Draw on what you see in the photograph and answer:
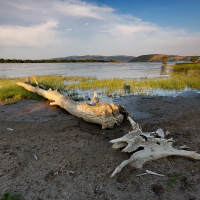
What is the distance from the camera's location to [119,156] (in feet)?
12.0

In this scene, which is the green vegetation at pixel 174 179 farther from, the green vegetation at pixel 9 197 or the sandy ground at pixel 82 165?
the green vegetation at pixel 9 197

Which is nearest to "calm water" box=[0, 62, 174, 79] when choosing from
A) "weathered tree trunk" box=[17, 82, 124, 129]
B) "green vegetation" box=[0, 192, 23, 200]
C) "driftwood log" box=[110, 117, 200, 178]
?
"weathered tree trunk" box=[17, 82, 124, 129]

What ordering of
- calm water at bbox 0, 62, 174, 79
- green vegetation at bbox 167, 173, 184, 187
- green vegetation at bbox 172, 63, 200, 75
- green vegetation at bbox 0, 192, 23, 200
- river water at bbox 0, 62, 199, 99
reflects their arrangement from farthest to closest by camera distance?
calm water at bbox 0, 62, 174, 79, green vegetation at bbox 172, 63, 200, 75, river water at bbox 0, 62, 199, 99, green vegetation at bbox 167, 173, 184, 187, green vegetation at bbox 0, 192, 23, 200

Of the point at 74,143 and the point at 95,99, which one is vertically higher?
the point at 95,99

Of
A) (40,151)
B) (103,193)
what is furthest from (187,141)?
(40,151)

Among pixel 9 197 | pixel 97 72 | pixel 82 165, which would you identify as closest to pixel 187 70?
pixel 97 72

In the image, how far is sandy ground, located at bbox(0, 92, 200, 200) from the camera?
2.70m

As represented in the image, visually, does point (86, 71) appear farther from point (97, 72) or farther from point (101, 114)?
point (101, 114)

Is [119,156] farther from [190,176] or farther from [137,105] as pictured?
[137,105]

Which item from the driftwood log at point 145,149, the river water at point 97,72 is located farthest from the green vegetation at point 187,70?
the driftwood log at point 145,149

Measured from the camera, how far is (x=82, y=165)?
11.1 ft

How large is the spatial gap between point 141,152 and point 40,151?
250 centimetres

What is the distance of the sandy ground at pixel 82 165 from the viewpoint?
8.84ft

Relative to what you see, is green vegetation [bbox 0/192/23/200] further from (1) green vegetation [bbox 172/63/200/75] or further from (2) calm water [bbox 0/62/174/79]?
(1) green vegetation [bbox 172/63/200/75]
